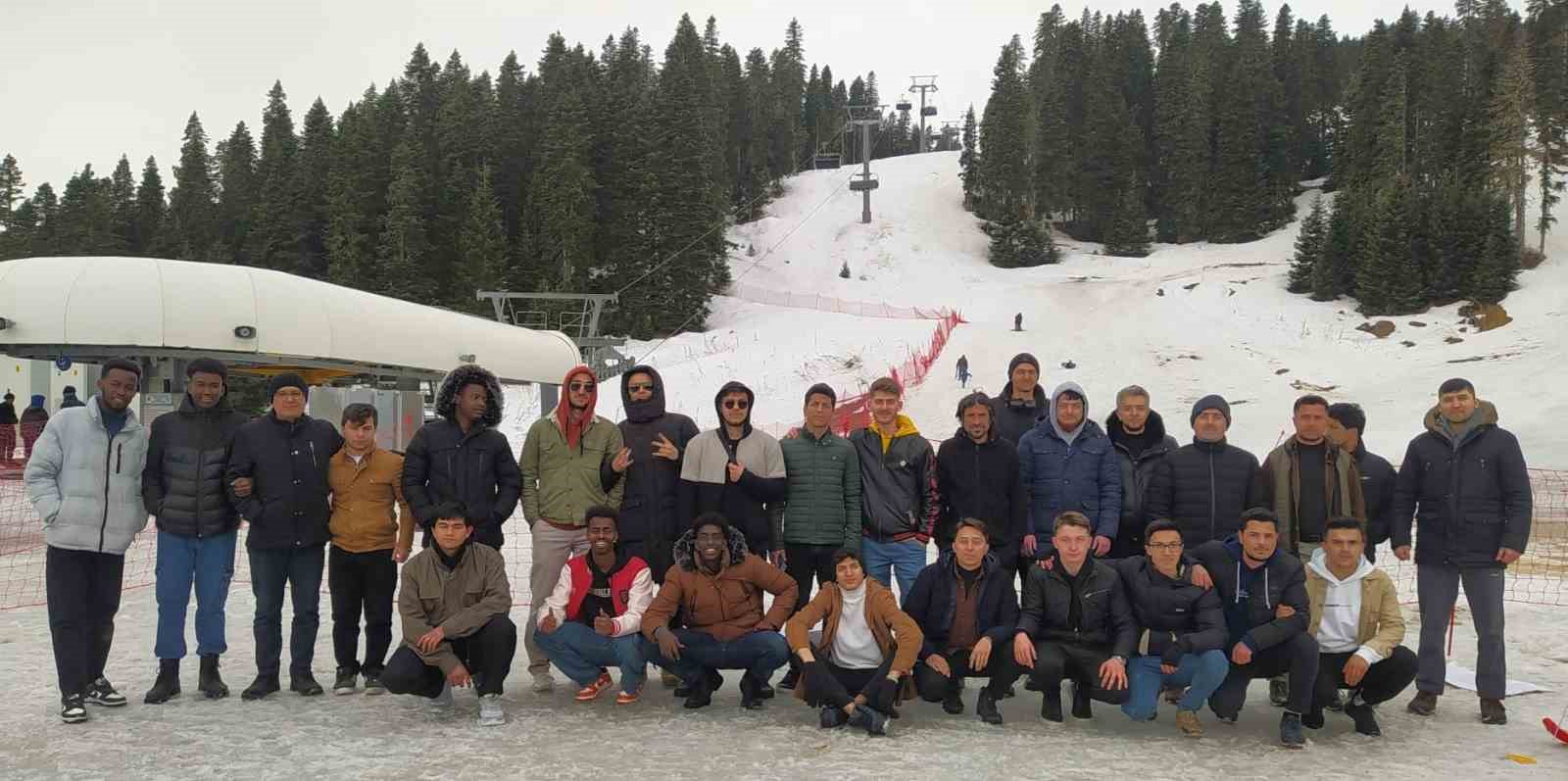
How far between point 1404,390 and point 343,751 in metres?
26.1

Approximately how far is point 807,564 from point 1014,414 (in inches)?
66.2

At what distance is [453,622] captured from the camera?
5129mm

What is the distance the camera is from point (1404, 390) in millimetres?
25000

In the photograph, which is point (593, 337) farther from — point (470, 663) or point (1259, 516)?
point (1259, 516)

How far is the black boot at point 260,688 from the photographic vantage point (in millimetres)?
5371

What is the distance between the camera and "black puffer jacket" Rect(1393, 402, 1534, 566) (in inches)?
207

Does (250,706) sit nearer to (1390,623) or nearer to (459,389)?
(459,389)

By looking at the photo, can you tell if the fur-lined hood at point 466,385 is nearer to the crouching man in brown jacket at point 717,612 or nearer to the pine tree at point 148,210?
the crouching man in brown jacket at point 717,612

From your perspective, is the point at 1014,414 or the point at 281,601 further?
the point at 1014,414

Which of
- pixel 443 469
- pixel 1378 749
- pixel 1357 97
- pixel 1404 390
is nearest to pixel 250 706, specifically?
pixel 443 469

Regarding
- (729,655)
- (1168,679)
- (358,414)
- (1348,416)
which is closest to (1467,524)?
(1348,416)

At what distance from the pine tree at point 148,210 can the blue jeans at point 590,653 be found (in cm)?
5366

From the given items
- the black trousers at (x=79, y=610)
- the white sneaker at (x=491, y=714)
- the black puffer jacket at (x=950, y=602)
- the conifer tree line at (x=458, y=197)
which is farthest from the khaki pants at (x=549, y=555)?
the conifer tree line at (x=458, y=197)

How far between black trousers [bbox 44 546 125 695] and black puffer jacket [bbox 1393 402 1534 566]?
20.7 feet
